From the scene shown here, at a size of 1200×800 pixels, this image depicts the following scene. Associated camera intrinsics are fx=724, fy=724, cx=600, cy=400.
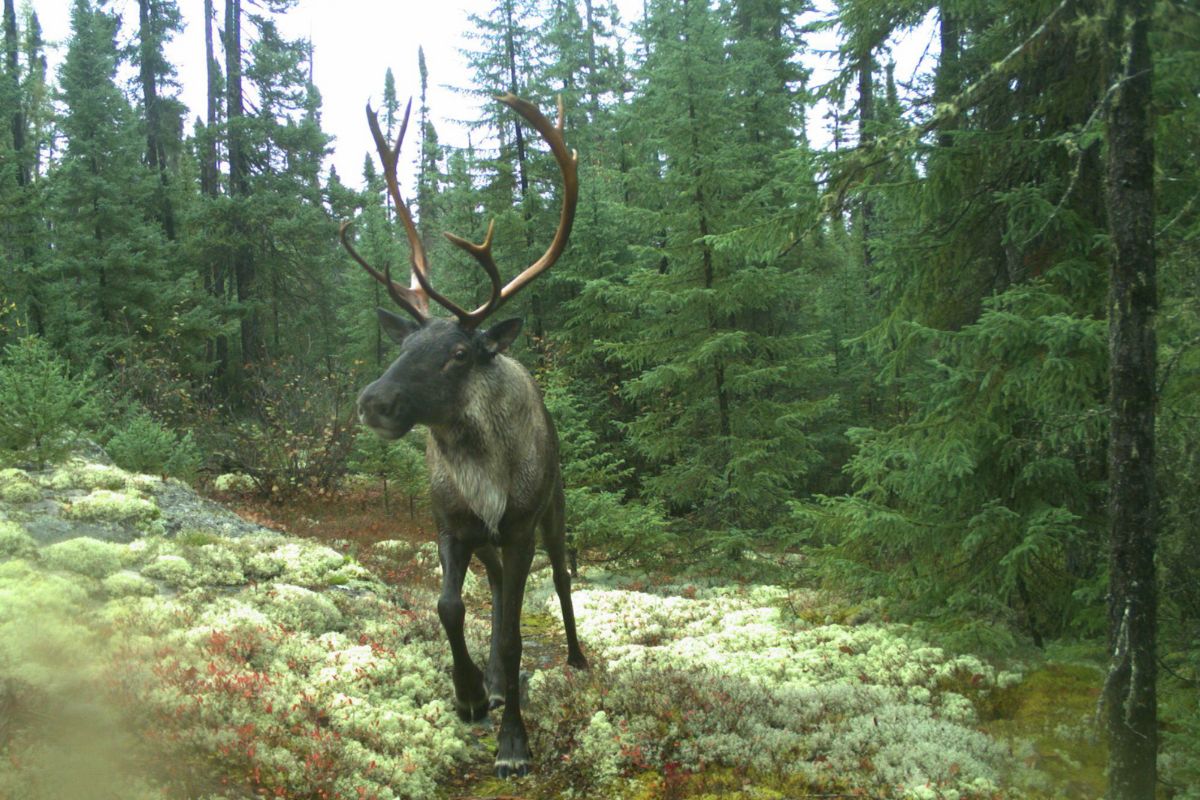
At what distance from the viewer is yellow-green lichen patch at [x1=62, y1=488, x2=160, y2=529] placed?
8.54m

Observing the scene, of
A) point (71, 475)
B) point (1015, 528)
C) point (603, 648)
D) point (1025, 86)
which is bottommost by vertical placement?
point (603, 648)

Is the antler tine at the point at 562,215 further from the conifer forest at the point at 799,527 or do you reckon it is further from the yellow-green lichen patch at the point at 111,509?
the yellow-green lichen patch at the point at 111,509

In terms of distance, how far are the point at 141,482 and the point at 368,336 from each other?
1839 centimetres

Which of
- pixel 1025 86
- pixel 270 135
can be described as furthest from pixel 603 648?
pixel 270 135

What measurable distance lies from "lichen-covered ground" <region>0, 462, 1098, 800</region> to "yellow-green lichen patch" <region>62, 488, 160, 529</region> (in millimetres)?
121

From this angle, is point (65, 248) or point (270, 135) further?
point (270, 135)

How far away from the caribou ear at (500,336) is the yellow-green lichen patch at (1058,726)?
4629 mm

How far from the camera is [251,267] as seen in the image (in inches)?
944

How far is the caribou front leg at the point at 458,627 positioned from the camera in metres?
5.20

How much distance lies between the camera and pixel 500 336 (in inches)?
215

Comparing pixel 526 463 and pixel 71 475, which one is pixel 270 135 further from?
pixel 526 463

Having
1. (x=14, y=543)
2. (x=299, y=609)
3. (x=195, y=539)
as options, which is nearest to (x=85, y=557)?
(x=14, y=543)

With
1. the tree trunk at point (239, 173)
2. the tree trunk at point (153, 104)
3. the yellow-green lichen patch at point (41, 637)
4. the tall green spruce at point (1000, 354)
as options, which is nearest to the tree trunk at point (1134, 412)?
the tall green spruce at point (1000, 354)

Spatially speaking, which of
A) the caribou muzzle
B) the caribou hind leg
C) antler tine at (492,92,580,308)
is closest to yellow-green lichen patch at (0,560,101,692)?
the caribou muzzle
